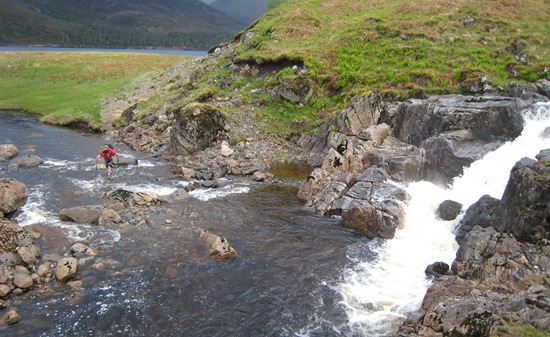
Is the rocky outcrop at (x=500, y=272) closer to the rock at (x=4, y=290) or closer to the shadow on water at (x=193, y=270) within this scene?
the shadow on water at (x=193, y=270)

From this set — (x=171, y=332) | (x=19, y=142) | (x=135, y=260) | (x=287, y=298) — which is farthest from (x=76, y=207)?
(x=19, y=142)

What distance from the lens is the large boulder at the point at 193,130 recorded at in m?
40.1

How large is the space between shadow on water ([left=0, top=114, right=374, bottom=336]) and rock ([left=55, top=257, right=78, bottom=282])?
430 millimetres

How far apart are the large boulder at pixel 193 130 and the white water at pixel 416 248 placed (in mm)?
21178

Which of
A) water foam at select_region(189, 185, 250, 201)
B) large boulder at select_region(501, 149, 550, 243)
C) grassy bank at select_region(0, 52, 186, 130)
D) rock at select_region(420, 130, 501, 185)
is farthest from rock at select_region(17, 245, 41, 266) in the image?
grassy bank at select_region(0, 52, 186, 130)

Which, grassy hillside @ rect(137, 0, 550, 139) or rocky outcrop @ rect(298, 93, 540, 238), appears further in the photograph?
grassy hillside @ rect(137, 0, 550, 139)

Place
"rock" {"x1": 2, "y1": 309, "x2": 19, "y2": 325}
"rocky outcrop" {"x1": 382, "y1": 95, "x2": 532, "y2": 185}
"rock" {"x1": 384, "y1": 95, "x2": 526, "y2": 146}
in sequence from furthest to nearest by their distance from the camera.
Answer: "rock" {"x1": 384, "y1": 95, "x2": 526, "y2": 146} → "rocky outcrop" {"x1": 382, "y1": 95, "x2": 532, "y2": 185} → "rock" {"x1": 2, "y1": 309, "x2": 19, "y2": 325}

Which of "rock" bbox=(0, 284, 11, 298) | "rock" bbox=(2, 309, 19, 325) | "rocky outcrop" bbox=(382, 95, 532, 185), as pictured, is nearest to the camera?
"rock" bbox=(2, 309, 19, 325)

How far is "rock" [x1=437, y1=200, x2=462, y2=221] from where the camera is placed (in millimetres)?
26094

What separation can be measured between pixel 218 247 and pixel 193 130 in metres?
21.2

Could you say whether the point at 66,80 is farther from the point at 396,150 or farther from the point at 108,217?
the point at 396,150

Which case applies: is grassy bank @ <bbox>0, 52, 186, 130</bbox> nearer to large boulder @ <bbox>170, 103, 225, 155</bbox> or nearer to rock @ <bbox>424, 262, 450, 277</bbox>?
large boulder @ <bbox>170, 103, 225, 155</bbox>

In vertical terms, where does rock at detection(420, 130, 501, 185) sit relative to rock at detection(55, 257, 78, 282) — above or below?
above

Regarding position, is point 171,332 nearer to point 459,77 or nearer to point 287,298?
point 287,298
